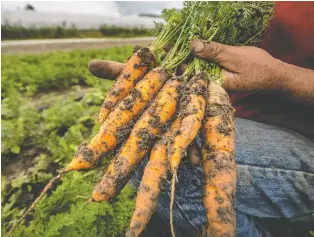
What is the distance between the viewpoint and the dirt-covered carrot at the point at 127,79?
2.00m

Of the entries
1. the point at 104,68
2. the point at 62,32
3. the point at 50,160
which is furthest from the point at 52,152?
the point at 62,32

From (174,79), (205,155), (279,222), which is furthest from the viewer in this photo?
(279,222)

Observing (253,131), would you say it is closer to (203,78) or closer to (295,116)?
(295,116)

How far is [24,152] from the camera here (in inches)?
127

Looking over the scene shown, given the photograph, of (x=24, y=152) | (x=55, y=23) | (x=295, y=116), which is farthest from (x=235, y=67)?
(x=55, y=23)

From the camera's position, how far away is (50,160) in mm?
3035

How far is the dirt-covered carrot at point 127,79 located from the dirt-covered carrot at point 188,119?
435mm

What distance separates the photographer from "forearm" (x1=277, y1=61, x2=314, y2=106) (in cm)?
172

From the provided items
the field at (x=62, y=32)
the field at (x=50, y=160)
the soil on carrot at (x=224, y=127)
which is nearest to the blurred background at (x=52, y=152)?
the field at (x=50, y=160)

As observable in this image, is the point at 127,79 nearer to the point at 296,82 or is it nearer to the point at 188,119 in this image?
the point at 188,119

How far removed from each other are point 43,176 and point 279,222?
77.2 inches

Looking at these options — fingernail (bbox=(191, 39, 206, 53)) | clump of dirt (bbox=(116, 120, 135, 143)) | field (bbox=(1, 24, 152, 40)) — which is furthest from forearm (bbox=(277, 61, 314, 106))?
field (bbox=(1, 24, 152, 40))

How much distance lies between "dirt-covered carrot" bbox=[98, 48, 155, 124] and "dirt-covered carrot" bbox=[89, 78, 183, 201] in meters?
0.30

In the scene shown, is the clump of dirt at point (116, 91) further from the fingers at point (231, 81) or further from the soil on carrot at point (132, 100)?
the fingers at point (231, 81)
